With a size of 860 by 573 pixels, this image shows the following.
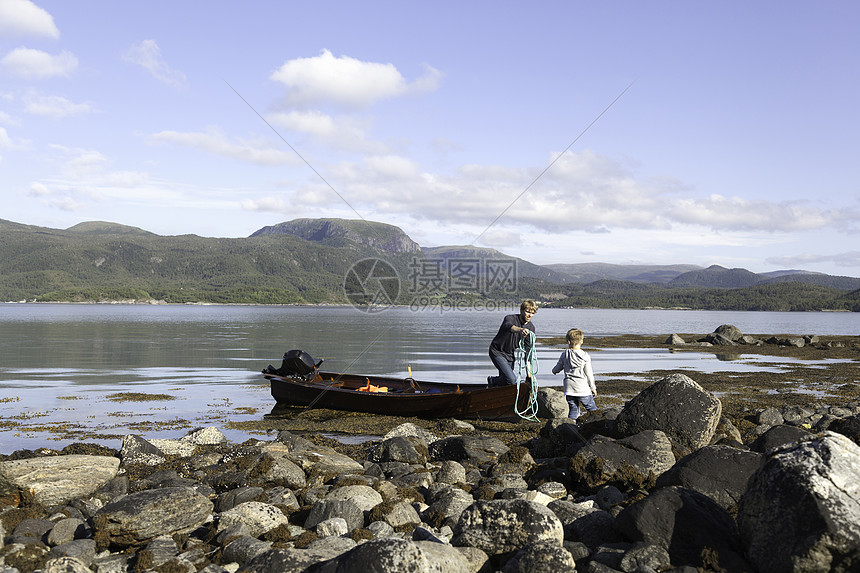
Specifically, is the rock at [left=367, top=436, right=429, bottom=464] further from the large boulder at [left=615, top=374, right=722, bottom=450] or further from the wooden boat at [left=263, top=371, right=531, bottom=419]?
the wooden boat at [left=263, top=371, right=531, bottom=419]

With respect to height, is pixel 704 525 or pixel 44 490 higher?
pixel 704 525

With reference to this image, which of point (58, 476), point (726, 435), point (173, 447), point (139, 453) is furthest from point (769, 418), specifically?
point (58, 476)

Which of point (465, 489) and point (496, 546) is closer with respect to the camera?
point (496, 546)

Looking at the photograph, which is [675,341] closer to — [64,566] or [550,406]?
[550,406]

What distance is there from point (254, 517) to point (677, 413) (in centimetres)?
686

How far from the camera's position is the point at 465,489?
9508mm

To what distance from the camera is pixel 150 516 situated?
766 centimetres

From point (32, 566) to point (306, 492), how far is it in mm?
3404

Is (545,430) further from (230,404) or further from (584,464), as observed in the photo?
(230,404)

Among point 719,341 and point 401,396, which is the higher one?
point 401,396

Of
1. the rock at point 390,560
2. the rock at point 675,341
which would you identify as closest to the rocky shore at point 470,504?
the rock at point 390,560

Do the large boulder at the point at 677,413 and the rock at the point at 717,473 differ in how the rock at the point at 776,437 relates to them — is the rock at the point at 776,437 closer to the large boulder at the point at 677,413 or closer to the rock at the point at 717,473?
the large boulder at the point at 677,413

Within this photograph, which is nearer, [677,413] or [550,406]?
[677,413]

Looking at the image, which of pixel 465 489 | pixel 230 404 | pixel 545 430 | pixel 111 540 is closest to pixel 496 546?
pixel 465 489
